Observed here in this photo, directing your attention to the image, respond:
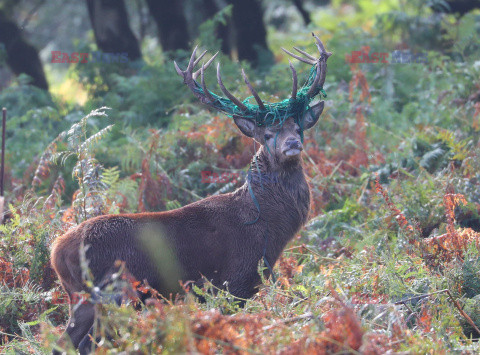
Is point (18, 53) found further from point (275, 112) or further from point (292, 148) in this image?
point (292, 148)

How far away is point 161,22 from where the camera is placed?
1475 cm

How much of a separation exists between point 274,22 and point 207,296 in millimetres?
18546

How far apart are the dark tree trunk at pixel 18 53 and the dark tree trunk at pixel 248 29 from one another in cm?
456

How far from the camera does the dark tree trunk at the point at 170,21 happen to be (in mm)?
14625

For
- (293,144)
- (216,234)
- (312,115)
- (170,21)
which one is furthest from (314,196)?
(170,21)

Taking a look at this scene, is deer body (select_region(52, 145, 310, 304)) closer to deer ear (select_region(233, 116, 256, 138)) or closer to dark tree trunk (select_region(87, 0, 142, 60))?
deer ear (select_region(233, 116, 256, 138))

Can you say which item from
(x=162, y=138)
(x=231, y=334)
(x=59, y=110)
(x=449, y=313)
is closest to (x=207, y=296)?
(x=231, y=334)

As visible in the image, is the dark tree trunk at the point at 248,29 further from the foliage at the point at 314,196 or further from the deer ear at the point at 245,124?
the deer ear at the point at 245,124

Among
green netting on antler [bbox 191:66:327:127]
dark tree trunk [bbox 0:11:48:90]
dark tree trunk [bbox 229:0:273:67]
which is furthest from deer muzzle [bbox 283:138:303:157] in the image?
dark tree trunk [bbox 0:11:48:90]

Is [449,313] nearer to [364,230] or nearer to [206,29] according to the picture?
[364,230]

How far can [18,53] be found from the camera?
47.5ft

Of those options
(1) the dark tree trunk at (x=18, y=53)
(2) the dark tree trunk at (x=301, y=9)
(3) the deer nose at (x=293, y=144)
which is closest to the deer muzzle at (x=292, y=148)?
(3) the deer nose at (x=293, y=144)

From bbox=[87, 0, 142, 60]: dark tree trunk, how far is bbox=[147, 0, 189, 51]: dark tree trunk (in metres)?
0.81

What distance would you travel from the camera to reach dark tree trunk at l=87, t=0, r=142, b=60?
1401 cm
